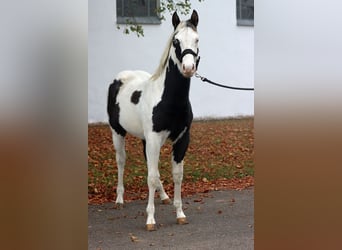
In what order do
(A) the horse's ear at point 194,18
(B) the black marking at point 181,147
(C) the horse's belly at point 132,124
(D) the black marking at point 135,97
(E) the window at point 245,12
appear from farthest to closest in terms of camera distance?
(D) the black marking at point 135,97 < (C) the horse's belly at point 132,124 < (B) the black marking at point 181,147 < (A) the horse's ear at point 194,18 < (E) the window at point 245,12

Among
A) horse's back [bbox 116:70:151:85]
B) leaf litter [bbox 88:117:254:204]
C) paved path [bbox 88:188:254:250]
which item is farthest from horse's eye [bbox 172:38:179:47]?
paved path [bbox 88:188:254:250]

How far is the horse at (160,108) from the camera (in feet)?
6.10

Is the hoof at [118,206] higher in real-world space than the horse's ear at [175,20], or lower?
lower

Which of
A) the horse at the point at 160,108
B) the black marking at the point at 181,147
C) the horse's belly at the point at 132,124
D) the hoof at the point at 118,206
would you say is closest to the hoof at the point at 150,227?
the horse at the point at 160,108

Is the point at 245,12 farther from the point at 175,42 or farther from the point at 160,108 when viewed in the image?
the point at 160,108

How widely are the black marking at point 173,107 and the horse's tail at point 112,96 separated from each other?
0.66 ft

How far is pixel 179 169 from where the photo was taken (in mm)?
1935

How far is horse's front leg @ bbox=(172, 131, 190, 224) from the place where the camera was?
1.90 m

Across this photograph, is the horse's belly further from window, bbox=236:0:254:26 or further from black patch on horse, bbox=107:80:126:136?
window, bbox=236:0:254:26

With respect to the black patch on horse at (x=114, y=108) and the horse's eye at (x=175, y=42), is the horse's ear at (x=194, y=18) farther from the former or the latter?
the black patch on horse at (x=114, y=108)

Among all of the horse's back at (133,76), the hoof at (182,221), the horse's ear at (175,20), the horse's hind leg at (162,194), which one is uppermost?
the horse's ear at (175,20)
